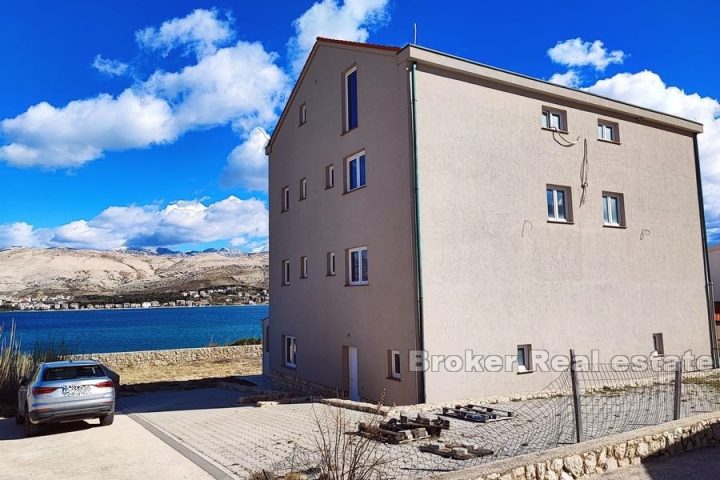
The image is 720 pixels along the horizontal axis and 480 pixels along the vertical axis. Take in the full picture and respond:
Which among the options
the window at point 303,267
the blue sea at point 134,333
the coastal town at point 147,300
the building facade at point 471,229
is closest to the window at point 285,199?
the building facade at point 471,229

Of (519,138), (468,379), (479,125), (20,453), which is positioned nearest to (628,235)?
(519,138)

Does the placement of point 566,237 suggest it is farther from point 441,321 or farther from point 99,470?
Result: point 99,470

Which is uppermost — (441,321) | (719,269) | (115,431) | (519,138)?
(519,138)

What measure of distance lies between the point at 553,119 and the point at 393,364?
909 cm

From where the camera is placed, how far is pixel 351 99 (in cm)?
1659

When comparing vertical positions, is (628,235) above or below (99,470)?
above

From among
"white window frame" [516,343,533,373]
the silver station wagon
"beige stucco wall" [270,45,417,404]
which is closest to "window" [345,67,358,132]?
"beige stucco wall" [270,45,417,404]

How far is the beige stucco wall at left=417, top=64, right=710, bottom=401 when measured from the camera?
13445 millimetres

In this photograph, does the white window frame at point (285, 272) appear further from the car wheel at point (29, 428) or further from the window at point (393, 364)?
the car wheel at point (29, 428)

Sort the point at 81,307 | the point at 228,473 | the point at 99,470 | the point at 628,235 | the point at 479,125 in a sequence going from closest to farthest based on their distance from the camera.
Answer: the point at 228,473 → the point at 99,470 → the point at 479,125 → the point at 628,235 → the point at 81,307

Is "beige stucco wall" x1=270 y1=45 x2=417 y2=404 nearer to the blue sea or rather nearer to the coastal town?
the blue sea

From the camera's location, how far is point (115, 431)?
11.7m

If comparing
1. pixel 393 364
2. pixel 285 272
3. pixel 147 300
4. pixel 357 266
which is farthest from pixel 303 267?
pixel 147 300

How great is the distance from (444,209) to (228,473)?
328 inches
